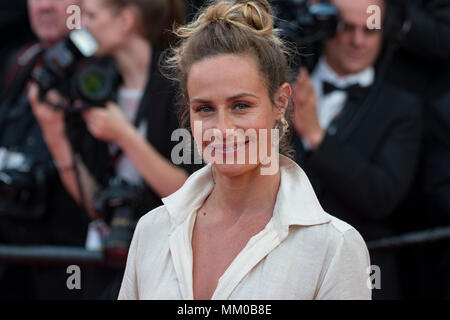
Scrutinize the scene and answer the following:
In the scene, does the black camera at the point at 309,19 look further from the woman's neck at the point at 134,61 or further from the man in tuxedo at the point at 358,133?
the woman's neck at the point at 134,61

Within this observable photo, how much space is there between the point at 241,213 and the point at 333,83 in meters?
1.52

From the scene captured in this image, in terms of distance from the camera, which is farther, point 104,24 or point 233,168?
point 104,24

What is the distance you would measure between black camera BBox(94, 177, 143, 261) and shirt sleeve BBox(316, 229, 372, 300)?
4.28ft

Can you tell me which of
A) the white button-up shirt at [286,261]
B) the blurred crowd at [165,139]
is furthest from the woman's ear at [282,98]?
the blurred crowd at [165,139]

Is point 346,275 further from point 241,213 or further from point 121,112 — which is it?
point 121,112

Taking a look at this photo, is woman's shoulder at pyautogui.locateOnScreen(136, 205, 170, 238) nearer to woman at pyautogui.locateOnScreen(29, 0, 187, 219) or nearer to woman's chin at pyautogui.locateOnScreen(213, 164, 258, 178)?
woman's chin at pyautogui.locateOnScreen(213, 164, 258, 178)

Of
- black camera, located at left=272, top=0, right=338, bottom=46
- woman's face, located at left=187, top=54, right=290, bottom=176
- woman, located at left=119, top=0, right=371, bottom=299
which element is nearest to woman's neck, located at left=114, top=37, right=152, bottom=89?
black camera, located at left=272, top=0, right=338, bottom=46

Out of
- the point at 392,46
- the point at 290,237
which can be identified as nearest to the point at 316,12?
the point at 392,46

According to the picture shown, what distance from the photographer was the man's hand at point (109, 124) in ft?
8.99

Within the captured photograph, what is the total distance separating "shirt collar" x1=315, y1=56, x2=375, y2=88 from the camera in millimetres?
2955

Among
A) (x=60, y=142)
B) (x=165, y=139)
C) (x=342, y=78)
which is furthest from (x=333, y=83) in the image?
(x=60, y=142)

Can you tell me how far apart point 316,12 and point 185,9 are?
554mm

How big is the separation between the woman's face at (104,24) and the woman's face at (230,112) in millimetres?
1508

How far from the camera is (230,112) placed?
1437 mm
